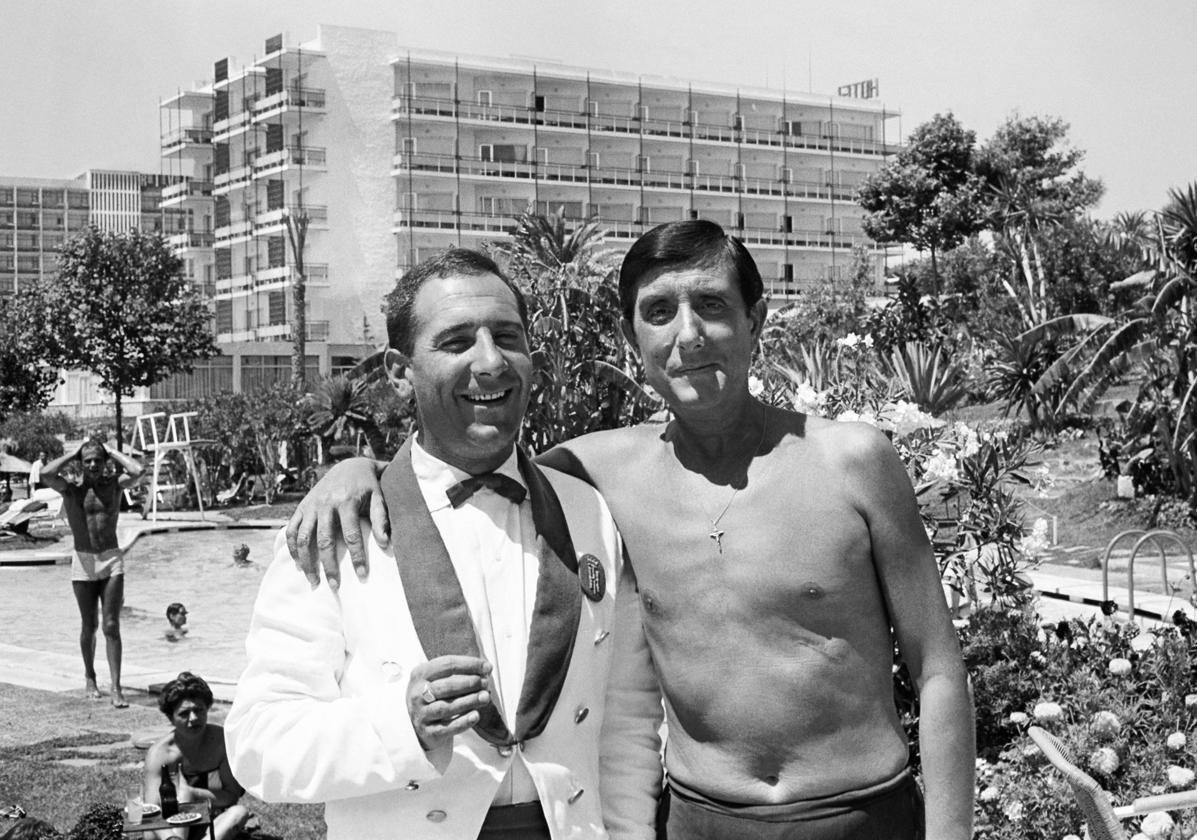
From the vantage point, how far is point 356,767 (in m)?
2.40

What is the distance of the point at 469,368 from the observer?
263cm

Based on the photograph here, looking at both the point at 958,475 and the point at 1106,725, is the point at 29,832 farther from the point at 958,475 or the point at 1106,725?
the point at 1106,725

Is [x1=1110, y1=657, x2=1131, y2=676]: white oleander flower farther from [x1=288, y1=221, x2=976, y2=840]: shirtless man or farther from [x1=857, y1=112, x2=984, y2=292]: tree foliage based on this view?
[x1=857, y1=112, x2=984, y2=292]: tree foliage

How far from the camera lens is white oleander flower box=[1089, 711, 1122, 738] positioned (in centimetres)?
528

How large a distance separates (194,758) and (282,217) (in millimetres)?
55420

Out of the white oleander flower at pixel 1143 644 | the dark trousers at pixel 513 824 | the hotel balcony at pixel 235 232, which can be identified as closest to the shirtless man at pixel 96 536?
the white oleander flower at pixel 1143 644

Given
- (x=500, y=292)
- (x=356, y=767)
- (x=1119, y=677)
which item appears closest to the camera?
(x=356, y=767)

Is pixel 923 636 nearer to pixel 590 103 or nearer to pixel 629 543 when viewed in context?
pixel 629 543

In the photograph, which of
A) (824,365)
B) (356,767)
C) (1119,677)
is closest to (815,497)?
(356,767)

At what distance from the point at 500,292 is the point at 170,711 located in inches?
203

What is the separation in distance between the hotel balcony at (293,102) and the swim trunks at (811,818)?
201 feet

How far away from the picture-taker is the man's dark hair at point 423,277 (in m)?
2.74

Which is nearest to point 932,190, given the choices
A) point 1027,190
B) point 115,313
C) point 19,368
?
point 1027,190

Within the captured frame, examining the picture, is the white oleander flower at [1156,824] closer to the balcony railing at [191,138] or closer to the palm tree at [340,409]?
the palm tree at [340,409]
